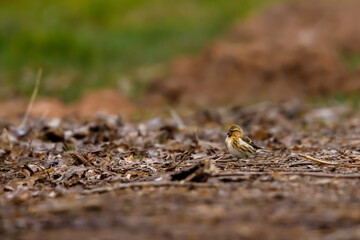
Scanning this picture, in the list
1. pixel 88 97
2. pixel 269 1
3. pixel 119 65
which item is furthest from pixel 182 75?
pixel 269 1

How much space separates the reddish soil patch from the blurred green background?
1.30m

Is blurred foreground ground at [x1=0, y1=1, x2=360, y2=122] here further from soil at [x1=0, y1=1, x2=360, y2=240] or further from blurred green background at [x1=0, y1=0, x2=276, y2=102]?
soil at [x1=0, y1=1, x2=360, y2=240]

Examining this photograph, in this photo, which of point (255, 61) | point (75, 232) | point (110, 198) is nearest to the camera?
point (75, 232)

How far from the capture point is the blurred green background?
2295cm

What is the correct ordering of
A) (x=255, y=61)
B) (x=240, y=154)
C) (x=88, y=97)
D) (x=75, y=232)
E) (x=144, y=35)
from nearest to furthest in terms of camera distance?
(x=75, y=232)
(x=240, y=154)
(x=88, y=97)
(x=255, y=61)
(x=144, y=35)

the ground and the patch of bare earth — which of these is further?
the patch of bare earth

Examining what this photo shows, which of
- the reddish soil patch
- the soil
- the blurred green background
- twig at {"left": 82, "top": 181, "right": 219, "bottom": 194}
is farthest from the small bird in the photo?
the blurred green background

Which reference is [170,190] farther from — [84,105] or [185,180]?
[84,105]

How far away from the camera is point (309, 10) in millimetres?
27000

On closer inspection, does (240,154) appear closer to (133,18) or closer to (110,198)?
(110,198)

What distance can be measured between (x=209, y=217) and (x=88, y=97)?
16741 mm

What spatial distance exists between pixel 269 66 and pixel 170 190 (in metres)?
18.1

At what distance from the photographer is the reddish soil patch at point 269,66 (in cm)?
2214

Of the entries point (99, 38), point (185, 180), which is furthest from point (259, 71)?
point (185, 180)
